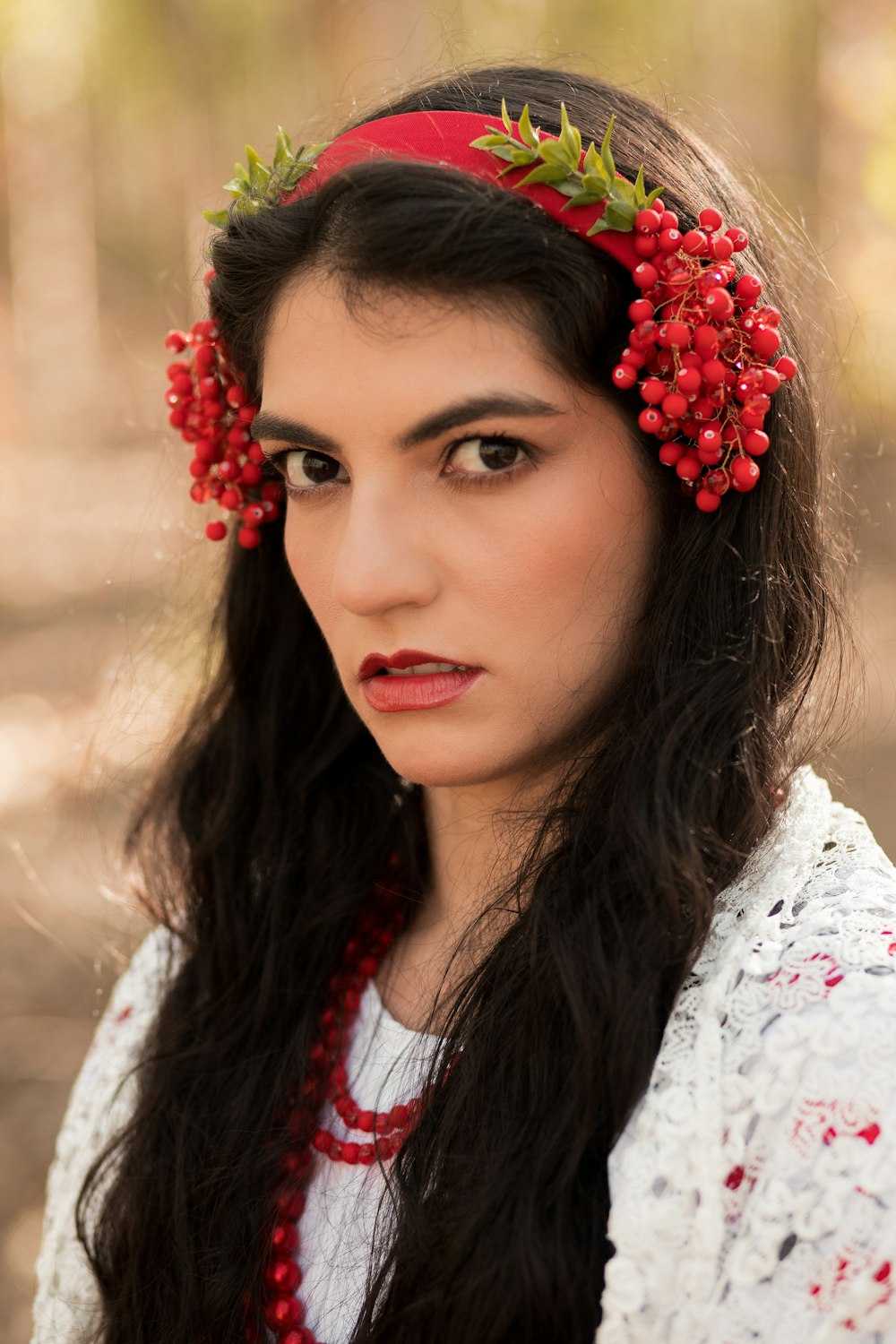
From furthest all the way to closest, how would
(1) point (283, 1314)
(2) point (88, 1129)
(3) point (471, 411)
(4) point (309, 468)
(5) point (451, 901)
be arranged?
1. (2) point (88, 1129)
2. (5) point (451, 901)
3. (4) point (309, 468)
4. (1) point (283, 1314)
5. (3) point (471, 411)

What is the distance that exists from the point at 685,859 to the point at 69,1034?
385cm

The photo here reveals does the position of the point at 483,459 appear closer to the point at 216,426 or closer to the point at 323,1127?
the point at 216,426

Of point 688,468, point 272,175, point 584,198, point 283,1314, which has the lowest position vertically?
point 283,1314

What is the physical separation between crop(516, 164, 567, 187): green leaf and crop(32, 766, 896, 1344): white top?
919mm

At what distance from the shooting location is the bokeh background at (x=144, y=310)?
2.75 metres

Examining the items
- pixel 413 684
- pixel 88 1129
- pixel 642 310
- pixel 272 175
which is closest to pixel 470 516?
pixel 413 684

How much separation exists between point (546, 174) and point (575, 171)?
40 mm

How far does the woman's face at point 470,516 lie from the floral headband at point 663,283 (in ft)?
0.28

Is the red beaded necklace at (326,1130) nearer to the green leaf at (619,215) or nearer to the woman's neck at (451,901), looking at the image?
the woman's neck at (451,901)

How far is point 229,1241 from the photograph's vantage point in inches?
73.5

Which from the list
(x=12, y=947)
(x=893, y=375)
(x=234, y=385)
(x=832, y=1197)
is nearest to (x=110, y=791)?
(x=234, y=385)

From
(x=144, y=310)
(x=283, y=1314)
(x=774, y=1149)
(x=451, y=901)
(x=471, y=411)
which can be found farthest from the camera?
(x=144, y=310)

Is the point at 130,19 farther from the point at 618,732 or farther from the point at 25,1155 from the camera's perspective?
the point at 618,732

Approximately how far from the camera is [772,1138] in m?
1.40
